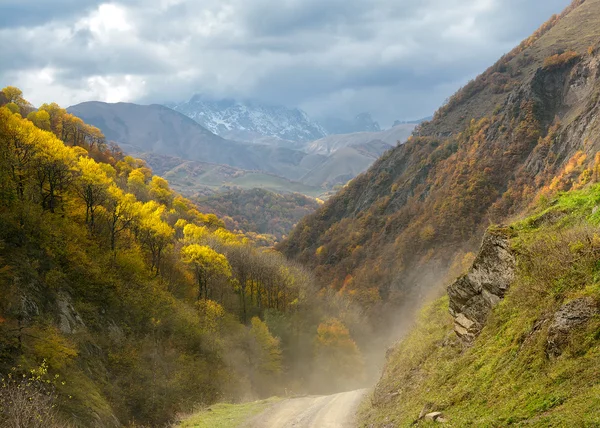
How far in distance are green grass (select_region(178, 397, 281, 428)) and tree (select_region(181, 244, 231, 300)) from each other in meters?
30.1

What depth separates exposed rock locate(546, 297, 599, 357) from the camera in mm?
11953

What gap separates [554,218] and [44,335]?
33773 mm

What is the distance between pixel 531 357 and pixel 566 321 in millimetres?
1701

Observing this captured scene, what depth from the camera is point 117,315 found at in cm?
4219

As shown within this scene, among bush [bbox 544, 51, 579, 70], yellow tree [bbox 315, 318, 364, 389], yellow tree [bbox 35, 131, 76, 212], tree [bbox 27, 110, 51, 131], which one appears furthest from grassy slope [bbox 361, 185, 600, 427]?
bush [bbox 544, 51, 579, 70]

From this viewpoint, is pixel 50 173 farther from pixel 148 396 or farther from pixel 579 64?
pixel 579 64

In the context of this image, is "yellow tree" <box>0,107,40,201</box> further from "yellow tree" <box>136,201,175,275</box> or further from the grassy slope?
the grassy slope

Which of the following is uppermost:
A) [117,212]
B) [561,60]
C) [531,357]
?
[561,60]

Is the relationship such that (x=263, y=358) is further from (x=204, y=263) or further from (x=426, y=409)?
(x=426, y=409)

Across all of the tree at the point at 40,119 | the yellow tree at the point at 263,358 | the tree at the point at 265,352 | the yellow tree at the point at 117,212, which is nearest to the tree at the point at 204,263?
the yellow tree at the point at 117,212

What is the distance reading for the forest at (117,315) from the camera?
90.2 feet

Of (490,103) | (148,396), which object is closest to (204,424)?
(148,396)

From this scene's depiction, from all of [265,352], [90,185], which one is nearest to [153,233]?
[90,185]

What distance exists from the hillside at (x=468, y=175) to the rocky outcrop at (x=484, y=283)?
6496 cm
